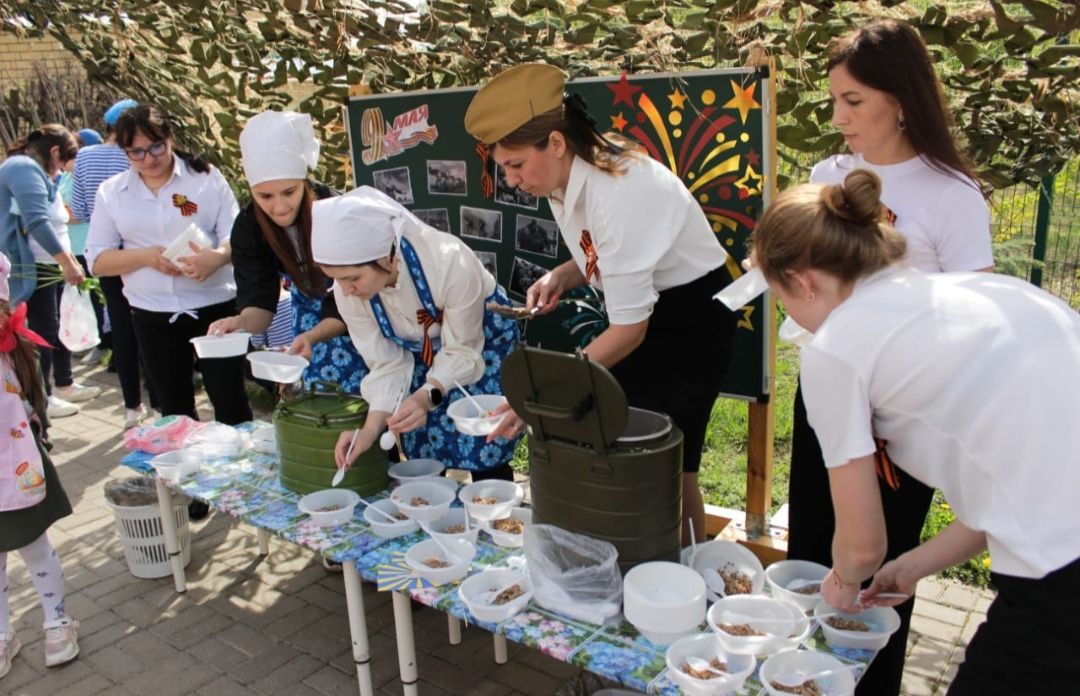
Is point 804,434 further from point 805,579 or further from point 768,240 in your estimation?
point 768,240

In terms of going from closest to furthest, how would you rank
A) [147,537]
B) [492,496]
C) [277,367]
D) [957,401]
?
[957,401] → [492,496] → [277,367] → [147,537]

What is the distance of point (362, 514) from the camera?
106 inches

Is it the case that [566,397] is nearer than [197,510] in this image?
Yes

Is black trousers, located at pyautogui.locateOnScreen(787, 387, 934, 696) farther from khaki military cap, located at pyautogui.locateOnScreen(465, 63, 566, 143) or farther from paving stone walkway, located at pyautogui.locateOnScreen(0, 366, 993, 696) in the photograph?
khaki military cap, located at pyautogui.locateOnScreen(465, 63, 566, 143)

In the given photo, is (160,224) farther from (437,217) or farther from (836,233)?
(836,233)

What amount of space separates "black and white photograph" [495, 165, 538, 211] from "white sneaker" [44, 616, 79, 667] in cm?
242

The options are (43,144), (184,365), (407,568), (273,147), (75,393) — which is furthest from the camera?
(75,393)

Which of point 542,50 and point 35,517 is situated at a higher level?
point 542,50

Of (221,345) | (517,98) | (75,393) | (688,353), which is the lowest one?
(75,393)

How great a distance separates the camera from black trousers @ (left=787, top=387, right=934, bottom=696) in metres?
2.09

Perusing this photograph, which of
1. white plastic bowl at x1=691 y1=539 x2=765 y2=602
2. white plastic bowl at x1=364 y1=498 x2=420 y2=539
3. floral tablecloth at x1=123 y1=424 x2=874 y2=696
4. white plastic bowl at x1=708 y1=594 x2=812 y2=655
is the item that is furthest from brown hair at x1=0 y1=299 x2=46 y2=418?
white plastic bowl at x1=708 y1=594 x2=812 y2=655

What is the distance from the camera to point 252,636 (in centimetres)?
324

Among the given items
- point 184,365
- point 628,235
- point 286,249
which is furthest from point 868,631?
point 184,365

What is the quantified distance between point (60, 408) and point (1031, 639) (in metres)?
6.16
